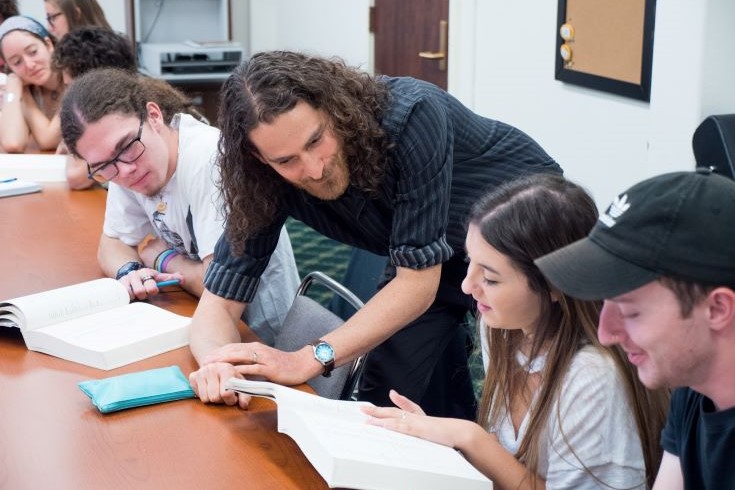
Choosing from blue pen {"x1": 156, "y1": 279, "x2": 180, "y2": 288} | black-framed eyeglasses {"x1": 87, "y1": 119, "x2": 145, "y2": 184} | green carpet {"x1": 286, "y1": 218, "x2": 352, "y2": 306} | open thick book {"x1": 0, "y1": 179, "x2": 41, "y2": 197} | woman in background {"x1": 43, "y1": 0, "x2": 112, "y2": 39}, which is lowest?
green carpet {"x1": 286, "y1": 218, "x2": 352, "y2": 306}

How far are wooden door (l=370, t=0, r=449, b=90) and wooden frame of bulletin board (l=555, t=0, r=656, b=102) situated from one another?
1.15 meters

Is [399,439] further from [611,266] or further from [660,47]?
[660,47]

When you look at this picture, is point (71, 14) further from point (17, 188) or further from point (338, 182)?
point (338, 182)

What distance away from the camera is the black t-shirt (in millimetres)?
1163

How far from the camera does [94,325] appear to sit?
79.9 inches

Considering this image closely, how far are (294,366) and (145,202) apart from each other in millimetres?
839

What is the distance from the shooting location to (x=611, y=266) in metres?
1.08

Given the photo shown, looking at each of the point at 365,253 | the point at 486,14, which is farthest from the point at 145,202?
the point at 486,14

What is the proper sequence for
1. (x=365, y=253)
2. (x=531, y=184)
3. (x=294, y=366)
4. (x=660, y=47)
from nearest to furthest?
1. (x=531, y=184)
2. (x=294, y=366)
3. (x=365, y=253)
4. (x=660, y=47)

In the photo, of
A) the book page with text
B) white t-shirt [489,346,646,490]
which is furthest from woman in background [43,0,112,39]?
white t-shirt [489,346,646,490]

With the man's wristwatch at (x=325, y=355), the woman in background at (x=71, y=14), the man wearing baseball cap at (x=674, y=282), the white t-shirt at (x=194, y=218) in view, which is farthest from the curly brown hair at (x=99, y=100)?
the woman in background at (x=71, y=14)

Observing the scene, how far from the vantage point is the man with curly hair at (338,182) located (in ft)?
5.72

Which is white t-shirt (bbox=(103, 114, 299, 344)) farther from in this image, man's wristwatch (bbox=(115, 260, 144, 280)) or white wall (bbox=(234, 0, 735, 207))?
white wall (bbox=(234, 0, 735, 207))

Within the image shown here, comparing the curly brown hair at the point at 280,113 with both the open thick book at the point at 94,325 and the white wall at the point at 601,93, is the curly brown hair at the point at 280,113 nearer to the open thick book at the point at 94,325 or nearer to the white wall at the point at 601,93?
the open thick book at the point at 94,325
